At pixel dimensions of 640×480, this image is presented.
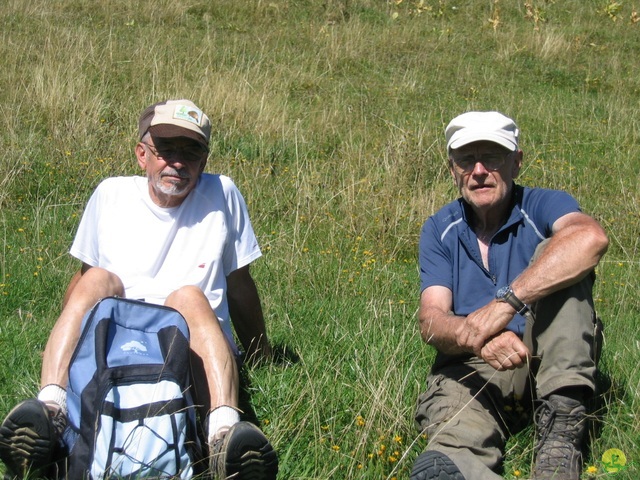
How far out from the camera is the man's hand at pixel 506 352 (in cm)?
327

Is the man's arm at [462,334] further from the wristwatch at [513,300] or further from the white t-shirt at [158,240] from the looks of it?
the white t-shirt at [158,240]

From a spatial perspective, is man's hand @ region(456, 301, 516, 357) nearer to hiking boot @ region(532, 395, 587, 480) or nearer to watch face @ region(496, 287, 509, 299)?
watch face @ region(496, 287, 509, 299)

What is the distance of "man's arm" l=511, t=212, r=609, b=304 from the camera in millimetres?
3283

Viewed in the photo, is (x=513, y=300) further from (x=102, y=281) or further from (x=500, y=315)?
(x=102, y=281)

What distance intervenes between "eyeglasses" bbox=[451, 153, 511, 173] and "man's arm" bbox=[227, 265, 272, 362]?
1.10m

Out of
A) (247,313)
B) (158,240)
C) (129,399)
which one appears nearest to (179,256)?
(158,240)

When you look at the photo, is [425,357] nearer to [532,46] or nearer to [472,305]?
[472,305]

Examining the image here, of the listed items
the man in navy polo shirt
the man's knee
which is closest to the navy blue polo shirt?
the man in navy polo shirt

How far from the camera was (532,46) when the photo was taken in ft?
38.2

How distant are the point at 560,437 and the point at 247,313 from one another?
5.09 ft

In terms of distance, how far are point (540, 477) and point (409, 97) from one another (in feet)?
22.7

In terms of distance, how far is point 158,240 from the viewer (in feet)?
12.4

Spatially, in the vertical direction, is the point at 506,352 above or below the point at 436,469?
above

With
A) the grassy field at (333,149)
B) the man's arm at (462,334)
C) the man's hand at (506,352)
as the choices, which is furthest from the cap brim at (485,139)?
the grassy field at (333,149)
